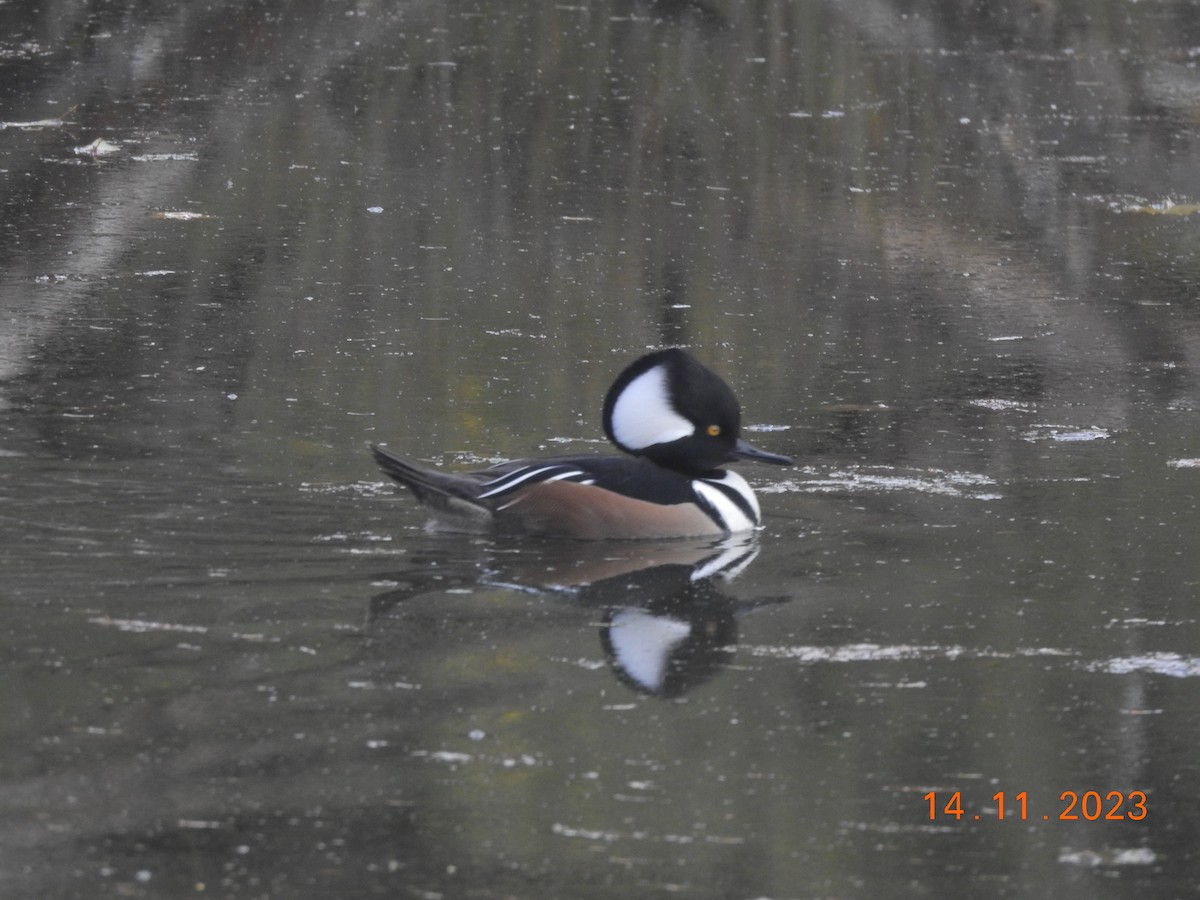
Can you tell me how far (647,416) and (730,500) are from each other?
43 centimetres

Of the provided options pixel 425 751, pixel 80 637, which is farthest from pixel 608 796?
pixel 80 637

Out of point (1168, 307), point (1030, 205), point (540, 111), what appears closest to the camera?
point (1168, 307)

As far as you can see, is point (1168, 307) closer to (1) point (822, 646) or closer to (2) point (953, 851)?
(1) point (822, 646)

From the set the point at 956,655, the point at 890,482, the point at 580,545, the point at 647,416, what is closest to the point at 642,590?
the point at 580,545

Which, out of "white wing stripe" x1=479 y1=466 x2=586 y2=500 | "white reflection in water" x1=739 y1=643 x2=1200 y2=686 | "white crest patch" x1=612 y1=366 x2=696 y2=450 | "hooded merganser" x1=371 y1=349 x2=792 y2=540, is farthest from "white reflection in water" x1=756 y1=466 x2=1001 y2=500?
"white reflection in water" x1=739 y1=643 x2=1200 y2=686

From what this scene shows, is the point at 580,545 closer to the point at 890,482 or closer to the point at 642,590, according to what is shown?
the point at 642,590

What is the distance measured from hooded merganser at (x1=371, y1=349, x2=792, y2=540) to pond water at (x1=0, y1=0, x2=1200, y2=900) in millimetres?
118

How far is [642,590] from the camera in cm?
620

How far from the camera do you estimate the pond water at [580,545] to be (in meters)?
4.33

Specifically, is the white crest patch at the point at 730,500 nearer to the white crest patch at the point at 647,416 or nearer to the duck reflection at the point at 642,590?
the duck reflection at the point at 642,590

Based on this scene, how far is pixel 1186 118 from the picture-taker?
658 inches

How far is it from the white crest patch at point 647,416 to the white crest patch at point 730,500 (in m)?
0.20

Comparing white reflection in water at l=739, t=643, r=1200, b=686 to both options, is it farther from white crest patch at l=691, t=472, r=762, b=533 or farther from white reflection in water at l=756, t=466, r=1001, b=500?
white reflection in water at l=756, t=466, r=1001, b=500

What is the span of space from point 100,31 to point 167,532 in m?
13.4
